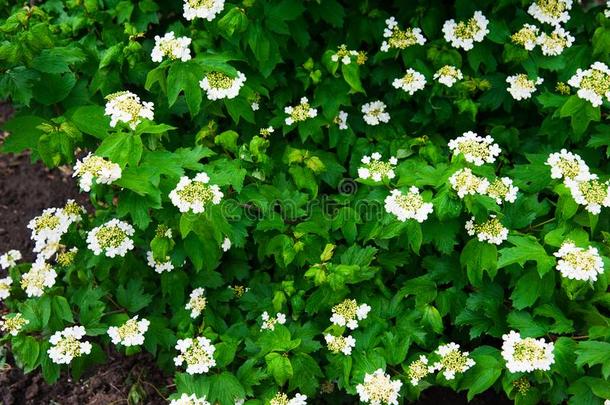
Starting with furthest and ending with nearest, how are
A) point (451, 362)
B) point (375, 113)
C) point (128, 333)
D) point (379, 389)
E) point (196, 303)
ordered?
point (375, 113), point (196, 303), point (128, 333), point (451, 362), point (379, 389)

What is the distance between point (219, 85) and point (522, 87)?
5.52 ft

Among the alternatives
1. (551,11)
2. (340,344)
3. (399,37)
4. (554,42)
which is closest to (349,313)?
(340,344)

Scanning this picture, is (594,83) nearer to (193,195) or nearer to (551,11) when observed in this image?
(551,11)

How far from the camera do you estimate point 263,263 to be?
12.6ft

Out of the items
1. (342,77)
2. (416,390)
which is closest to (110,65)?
(342,77)

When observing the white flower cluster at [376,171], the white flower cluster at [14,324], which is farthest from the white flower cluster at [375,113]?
the white flower cluster at [14,324]

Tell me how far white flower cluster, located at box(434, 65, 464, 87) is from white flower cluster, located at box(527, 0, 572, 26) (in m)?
0.55

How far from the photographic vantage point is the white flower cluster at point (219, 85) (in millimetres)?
3307

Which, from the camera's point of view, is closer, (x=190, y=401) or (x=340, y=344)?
(x=190, y=401)

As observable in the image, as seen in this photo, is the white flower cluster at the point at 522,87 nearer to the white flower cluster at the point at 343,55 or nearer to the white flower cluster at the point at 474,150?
the white flower cluster at the point at 474,150

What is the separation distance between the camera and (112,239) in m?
3.30

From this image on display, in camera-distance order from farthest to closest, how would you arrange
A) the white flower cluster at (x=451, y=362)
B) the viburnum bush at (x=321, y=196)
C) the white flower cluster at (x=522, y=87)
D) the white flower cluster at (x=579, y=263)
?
1. the white flower cluster at (x=522, y=87)
2. the white flower cluster at (x=451, y=362)
3. the viburnum bush at (x=321, y=196)
4. the white flower cluster at (x=579, y=263)

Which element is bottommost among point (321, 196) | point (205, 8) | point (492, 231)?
point (321, 196)

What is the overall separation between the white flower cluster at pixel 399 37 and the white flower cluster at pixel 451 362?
5.65 ft
